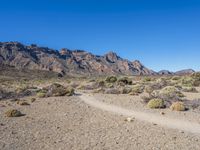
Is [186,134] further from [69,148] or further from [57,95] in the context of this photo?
[57,95]

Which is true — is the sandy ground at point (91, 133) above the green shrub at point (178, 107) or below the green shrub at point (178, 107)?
below

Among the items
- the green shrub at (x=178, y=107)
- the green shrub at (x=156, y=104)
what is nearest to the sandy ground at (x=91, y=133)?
the green shrub at (x=178, y=107)

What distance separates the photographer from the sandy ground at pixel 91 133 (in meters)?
11.3

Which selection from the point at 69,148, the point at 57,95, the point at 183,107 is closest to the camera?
the point at 69,148

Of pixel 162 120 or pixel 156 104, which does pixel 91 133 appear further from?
pixel 156 104

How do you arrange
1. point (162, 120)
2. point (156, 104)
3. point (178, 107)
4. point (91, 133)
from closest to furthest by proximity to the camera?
1. point (91, 133)
2. point (162, 120)
3. point (178, 107)
4. point (156, 104)

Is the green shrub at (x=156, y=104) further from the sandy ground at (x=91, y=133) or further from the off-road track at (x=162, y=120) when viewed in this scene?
the sandy ground at (x=91, y=133)

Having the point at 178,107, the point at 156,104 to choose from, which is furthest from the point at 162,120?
the point at 156,104

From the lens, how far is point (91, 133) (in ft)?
44.0

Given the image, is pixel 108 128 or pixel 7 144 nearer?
pixel 7 144

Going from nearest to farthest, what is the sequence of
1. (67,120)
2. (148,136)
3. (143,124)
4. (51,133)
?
(148,136) < (51,133) < (143,124) < (67,120)

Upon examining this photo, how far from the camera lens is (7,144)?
1160 centimetres

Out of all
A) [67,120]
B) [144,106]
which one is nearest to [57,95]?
[144,106]

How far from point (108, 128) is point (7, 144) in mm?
4770
